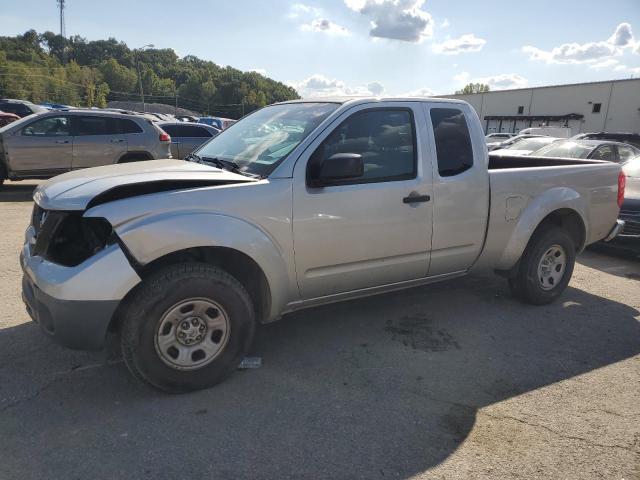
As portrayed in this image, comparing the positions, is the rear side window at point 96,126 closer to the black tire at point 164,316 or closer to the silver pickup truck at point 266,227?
the silver pickup truck at point 266,227

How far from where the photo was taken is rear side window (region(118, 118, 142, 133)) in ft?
34.4

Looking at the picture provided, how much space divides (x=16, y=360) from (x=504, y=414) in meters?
3.36

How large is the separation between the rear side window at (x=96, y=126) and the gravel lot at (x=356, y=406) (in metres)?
6.65

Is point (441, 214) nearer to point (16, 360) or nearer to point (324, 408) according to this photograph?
point (324, 408)

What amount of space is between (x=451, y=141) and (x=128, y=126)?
27.9 ft

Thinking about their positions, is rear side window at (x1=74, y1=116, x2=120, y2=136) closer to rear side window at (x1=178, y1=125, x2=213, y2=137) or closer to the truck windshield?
rear side window at (x1=178, y1=125, x2=213, y2=137)

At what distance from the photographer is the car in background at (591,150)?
31.0 ft

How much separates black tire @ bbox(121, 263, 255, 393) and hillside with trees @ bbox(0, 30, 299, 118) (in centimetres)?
7016

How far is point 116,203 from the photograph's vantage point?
2828 mm

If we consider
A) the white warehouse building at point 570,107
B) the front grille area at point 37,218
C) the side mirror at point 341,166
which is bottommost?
the front grille area at point 37,218

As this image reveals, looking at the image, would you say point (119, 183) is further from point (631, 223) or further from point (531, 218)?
point (631, 223)

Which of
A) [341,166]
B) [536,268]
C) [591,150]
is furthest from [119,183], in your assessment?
[591,150]

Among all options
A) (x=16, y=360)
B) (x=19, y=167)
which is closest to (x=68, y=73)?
(x=19, y=167)

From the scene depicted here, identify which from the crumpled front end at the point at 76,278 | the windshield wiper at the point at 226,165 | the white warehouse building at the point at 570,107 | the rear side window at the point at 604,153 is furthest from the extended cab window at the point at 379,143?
the white warehouse building at the point at 570,107
